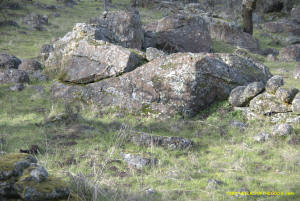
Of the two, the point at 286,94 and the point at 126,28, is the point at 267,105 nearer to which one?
the point at 286,94

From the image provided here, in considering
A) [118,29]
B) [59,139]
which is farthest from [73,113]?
[118,29]

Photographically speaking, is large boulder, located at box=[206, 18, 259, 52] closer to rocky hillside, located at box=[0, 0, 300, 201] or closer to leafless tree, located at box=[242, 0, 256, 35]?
leafless tree, located at box=[242, 0, 256, 35]

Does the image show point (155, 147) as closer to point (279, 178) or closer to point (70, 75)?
point (279, 178)

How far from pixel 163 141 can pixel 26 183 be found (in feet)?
14.5

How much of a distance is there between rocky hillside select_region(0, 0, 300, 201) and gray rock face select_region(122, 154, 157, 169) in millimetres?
24

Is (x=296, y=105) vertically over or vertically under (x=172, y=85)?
over

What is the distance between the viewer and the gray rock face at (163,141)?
7.74m

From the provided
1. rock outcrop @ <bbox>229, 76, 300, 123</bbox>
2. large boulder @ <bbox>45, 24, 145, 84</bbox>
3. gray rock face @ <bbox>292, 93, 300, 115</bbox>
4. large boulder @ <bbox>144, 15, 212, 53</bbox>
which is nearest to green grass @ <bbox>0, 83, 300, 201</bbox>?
rock outcrop @ <bbox>229, 76, 300, 123</bbox>

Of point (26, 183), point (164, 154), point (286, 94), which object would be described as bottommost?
point (164, 154)

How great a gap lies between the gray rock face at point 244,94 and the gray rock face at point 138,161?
418 centimetres

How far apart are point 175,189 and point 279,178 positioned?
2146 mm

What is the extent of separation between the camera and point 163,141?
7.86 m

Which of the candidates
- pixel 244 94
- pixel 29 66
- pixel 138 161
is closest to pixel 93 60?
pixel 29 66

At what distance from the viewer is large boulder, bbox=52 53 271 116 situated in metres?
10.2
